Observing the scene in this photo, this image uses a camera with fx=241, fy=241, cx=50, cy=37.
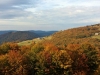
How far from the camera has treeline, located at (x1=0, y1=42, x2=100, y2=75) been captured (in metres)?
A: 90.0

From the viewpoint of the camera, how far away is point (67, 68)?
318ft

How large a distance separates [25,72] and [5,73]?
26.3ft

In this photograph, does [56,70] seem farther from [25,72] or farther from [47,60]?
[25,72]

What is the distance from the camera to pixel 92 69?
360ft

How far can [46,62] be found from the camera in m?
96.0

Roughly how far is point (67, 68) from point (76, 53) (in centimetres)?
1422

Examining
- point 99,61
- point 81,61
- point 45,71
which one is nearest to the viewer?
point 45,71

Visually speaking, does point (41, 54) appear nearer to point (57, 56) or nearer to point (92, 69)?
point (57, 56)

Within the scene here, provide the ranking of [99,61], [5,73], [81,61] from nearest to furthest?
[5,73], [81,61], [99,61]

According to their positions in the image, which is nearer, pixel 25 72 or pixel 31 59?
pixel 25 72

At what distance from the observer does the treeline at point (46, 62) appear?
295ft

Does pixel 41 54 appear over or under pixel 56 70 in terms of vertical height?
over

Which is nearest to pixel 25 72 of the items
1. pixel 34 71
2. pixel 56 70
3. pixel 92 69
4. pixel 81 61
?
pixel 34 71

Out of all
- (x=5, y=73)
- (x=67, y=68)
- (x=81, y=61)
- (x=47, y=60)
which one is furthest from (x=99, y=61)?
(x=5, y=73)
